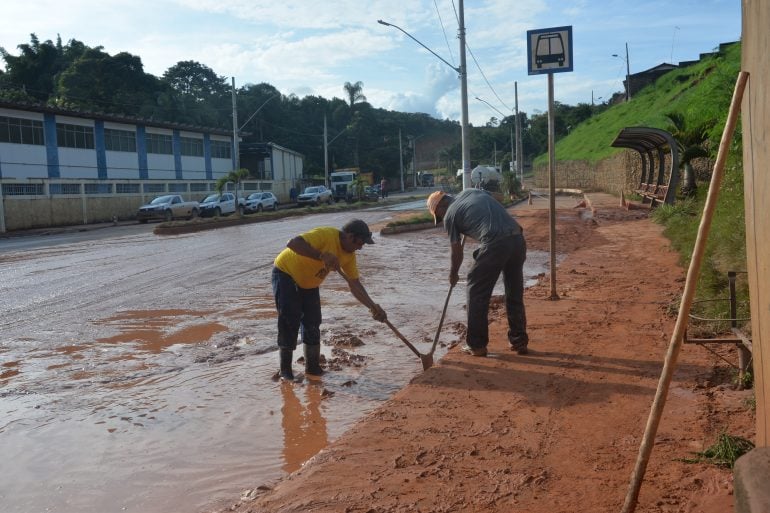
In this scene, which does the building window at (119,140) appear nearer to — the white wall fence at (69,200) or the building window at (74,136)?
the building window at (74,136)

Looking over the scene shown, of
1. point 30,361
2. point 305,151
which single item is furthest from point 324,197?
point 30,361

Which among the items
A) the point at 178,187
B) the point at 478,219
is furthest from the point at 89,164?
the point at 478,219

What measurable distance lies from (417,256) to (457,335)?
25.8 ft

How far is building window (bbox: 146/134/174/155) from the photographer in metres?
44.1

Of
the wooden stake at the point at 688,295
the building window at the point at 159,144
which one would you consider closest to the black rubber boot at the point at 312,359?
the wooden stake at the point at 688,295

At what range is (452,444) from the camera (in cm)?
410

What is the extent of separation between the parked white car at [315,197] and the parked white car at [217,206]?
9107 millimetres

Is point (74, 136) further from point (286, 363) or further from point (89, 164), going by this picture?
point (286, 363)

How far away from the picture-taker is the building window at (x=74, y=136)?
36.7 meters

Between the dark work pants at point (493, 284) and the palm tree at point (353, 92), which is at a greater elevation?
the palm tree at point (353, 92)

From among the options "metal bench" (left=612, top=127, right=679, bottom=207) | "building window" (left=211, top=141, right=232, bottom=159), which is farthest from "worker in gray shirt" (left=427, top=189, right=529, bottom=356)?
"building window" (left=211, top=141, right=232, bottom=159)

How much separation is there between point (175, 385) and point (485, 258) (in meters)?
2.94

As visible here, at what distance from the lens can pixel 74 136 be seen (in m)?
37.6

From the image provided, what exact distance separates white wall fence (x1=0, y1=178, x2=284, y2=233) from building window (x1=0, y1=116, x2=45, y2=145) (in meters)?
3.86
